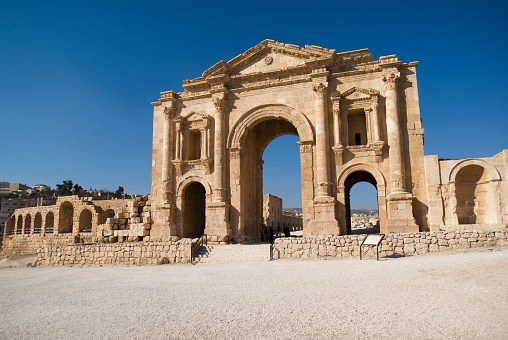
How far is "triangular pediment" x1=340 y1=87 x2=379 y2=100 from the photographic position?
659 inches

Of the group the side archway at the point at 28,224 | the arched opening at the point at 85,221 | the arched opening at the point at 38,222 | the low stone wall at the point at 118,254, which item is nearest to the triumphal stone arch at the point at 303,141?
the low stone wall at the point at 118,254

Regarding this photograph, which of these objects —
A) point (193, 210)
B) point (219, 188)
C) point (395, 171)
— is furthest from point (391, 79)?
point (193, 210)

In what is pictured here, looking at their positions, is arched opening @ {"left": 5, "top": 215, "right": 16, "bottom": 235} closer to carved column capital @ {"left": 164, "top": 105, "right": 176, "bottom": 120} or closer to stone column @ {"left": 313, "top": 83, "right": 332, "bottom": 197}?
carved column capital @ {"left": 164, "top": 105, "right": 176, "bottom": 120}

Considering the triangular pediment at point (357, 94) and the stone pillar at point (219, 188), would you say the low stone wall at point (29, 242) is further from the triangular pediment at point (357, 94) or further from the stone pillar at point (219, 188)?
the triangular pediment at point (357, 94)

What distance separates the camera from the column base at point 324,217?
15.8 meters

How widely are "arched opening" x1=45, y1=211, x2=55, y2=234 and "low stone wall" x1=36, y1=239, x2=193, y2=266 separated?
2281 cm

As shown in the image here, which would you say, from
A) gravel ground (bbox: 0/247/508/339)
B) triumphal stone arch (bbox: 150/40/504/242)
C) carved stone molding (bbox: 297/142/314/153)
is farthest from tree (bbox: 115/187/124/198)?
gravel ground (bbox: 0/247/508/339)

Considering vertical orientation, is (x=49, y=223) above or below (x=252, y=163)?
below

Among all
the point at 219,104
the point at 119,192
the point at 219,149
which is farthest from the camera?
the point at 119,192

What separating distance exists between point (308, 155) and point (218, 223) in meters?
5.48

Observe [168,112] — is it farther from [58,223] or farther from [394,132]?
[58,223]

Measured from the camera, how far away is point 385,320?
535 cm

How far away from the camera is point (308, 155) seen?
17203mm

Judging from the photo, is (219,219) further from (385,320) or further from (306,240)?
(385,320)
